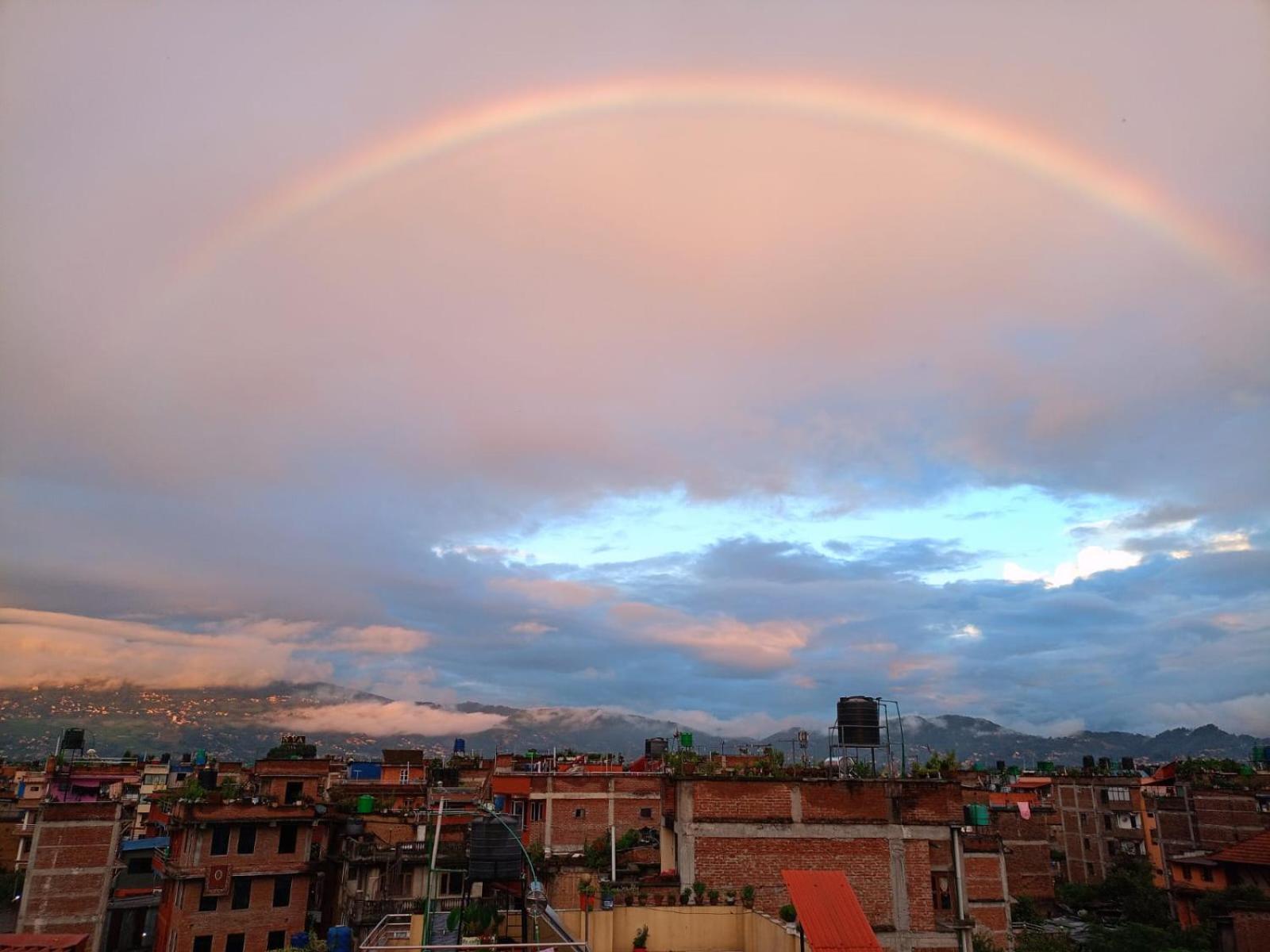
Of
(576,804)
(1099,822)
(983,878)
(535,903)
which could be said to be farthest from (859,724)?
(1099,822)

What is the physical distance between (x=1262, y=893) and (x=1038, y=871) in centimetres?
2204

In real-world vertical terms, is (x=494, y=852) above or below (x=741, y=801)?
above

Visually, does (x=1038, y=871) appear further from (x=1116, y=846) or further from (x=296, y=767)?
(x=296, y=767)

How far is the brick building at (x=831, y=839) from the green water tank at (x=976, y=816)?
9.41ft

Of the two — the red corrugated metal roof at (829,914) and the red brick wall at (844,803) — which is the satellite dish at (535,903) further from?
the red brick wall at (844,803)

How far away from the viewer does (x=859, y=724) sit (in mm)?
29500

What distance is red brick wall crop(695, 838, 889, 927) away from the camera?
25.6 metres

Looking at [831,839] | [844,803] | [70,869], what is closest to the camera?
[831,839]

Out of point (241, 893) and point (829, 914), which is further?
point (241, 893)

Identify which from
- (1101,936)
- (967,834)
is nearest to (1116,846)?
(1101,936)

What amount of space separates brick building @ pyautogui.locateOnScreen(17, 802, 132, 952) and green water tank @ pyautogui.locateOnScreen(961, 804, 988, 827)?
47.7 m

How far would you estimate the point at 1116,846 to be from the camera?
76.6 meters

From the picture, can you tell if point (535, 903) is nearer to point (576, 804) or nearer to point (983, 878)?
point (576, 804)

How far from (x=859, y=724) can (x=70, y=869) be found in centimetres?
4648
